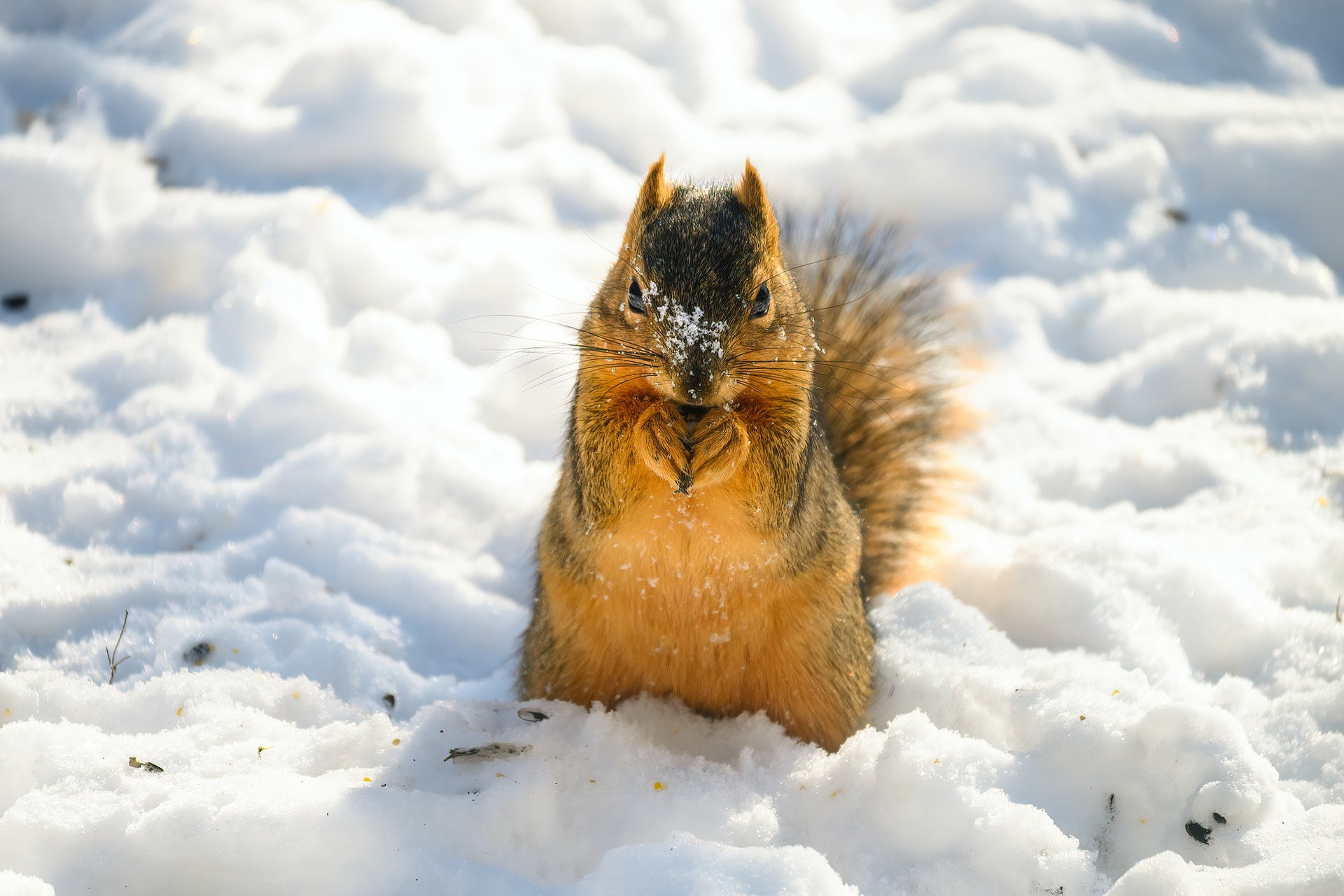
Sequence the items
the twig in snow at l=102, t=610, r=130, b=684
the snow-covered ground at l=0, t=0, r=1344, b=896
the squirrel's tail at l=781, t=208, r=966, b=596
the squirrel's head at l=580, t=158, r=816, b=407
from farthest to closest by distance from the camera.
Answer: the squirrel's tail at l=781, t=208, r=966, b=596
the twig in snow at l=102, t=610, r=130, b=684
the squirrel's head at l=580, t=158, r=816, b=407
the snow-covered ground at l=0, t=0, r=1344, b=896

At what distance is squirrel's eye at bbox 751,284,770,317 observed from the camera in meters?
1.89

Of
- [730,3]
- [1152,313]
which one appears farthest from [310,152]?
[1152,313]

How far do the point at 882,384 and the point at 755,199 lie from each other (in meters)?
0.96

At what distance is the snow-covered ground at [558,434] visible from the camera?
1.65 meters

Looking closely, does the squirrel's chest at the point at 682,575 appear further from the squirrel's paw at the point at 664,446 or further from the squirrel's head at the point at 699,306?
the squirrel's head at the point at 699,306

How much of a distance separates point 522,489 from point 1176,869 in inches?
77.3

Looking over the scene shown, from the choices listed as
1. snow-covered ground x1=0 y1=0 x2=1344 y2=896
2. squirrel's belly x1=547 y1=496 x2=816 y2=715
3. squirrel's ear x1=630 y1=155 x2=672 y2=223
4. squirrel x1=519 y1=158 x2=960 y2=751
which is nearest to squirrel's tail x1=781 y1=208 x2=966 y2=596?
snow-covered ground x1=0 y1=0 x2=1344 y2=896

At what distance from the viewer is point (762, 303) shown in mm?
1905

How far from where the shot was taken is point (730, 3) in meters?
4.56

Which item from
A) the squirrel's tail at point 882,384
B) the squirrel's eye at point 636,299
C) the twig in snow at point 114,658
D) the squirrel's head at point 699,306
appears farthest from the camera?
the squirrel's tail at point 882,384

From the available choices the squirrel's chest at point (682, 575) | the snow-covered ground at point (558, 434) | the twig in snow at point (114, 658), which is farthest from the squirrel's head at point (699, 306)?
the twig in snow at point (114, 658)

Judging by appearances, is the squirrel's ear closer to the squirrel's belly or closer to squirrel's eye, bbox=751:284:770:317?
squirrel's eye, bbox=751:284:770:317

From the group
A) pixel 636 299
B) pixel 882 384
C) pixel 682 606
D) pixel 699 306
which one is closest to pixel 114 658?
pixel 682 606

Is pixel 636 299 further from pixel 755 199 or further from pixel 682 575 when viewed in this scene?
pixel 682 575
